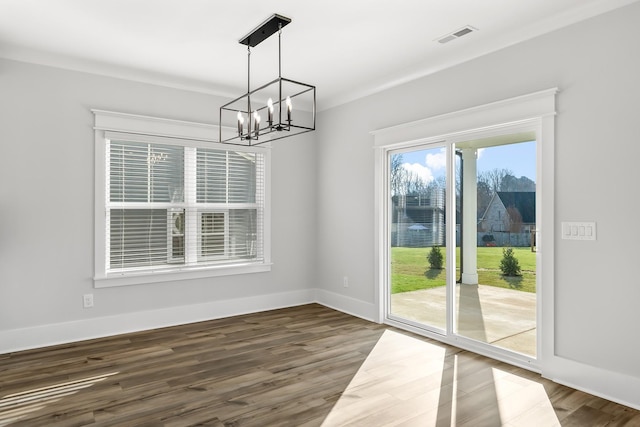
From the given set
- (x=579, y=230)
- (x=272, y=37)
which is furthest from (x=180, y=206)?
(x=579, y=230)

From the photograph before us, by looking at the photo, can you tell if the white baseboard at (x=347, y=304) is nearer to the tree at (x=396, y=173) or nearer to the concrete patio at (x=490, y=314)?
the concrete patio at (x=490, y=314)

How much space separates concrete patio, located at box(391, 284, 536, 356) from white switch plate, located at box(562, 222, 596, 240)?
611 millimetres

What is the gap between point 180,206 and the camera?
15.2 ft

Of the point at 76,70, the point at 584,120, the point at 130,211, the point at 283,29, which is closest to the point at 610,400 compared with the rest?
the point at 584,120

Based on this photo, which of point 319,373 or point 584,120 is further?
point 319,373

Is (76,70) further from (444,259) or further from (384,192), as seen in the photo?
(444,259)

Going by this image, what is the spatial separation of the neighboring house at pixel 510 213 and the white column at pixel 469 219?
0.11m

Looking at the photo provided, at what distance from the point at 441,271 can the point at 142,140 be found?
3.37 meters

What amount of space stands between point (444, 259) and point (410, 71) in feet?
6.27

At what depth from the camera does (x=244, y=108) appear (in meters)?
5.18

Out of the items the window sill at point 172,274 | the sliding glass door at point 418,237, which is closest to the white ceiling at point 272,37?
the sliding glass door at point 418,237

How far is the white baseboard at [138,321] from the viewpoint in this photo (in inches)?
150

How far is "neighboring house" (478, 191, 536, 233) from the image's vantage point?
3.37 m

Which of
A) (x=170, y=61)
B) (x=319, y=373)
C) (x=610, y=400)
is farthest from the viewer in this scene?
(x=170, y=61)
